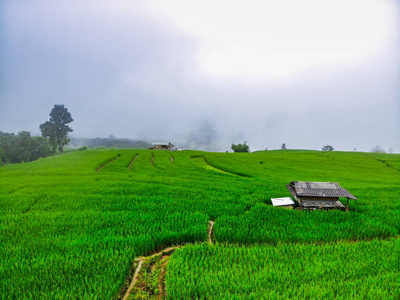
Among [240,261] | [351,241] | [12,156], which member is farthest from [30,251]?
[12,156]

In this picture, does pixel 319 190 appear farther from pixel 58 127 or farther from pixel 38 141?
pixel 58 127

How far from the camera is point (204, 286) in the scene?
3365 millimetres

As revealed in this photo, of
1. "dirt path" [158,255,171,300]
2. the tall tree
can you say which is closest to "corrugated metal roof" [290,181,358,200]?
"dirt path" [158,255,171,300]

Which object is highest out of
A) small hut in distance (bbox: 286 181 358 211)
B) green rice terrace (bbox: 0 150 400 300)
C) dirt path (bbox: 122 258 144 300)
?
small hut in distance (bbox: 286 181 358 211)

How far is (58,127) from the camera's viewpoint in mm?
70750

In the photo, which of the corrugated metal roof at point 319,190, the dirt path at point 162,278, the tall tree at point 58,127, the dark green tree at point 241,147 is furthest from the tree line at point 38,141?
the corrugated metal roof at point 319,190

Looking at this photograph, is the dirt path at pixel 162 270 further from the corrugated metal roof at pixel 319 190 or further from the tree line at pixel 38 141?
the tree line at pixel 38 141

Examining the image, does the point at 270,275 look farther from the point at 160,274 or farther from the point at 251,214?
the point at 251,214

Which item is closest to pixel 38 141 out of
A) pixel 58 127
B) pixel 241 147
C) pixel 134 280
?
pixel 58 127

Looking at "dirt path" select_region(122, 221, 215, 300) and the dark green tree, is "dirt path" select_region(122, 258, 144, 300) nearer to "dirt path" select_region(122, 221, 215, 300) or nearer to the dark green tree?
"dirt path" select_region(122, 221, 215, 300)

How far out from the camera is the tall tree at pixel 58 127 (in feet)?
225

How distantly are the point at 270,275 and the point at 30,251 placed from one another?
5.87m

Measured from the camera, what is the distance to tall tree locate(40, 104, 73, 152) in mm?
68562

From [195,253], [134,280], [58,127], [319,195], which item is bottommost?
[134,280]
